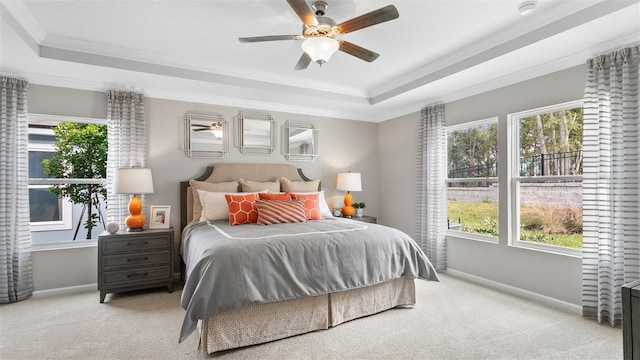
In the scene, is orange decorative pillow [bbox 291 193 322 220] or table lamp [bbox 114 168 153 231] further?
orange decorative pillow [bbox 291 193 322 220]

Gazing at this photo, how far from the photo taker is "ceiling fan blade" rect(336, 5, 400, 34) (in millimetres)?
2152

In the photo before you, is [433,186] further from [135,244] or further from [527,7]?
[135,244]

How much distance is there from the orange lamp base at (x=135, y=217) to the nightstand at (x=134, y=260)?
11 centimetres

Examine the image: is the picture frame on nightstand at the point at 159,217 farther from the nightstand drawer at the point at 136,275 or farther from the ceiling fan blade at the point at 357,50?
the ceiling fan blade at the point at 357,50

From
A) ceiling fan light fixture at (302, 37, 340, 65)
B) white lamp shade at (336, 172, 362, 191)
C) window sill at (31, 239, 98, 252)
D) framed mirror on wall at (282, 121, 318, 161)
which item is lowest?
window sill at (31, 239, 98, 252)

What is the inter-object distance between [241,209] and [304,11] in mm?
2194

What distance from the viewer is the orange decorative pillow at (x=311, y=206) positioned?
3.91 m

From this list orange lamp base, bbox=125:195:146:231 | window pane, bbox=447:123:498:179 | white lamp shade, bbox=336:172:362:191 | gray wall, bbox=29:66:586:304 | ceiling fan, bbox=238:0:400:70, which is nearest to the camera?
ceiling fan, bbox=238:0:400:70

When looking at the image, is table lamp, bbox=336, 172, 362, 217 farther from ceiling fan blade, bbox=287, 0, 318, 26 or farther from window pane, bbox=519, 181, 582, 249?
ceiling fan blade, bbox=287, 0, 318, 26

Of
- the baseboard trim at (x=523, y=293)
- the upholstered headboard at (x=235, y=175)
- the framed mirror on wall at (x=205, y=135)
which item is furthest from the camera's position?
the framed mirror on wall at (x=205, y=135)

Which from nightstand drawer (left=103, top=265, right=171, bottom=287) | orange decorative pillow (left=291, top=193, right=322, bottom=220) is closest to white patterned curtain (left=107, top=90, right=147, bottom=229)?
nightstand drawer (left=103, top=265, right=171, bottom=287)

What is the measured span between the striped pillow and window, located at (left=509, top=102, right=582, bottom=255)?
8.00 feet

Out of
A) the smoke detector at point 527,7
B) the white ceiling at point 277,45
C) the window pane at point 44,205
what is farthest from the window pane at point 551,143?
the window pane at point 44,205

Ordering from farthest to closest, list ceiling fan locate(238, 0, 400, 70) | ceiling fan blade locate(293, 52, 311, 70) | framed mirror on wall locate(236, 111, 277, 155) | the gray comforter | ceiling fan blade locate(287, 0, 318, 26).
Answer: framed mirror on wall locate(236, 111, 277, 155) → ceiling fan blade locate(293, 52, 311, 70) → ceiling fan locate(238, 0, 400, 70) → the gray comforter → ceiling fan blade locate(287, 0, 318, 26)
